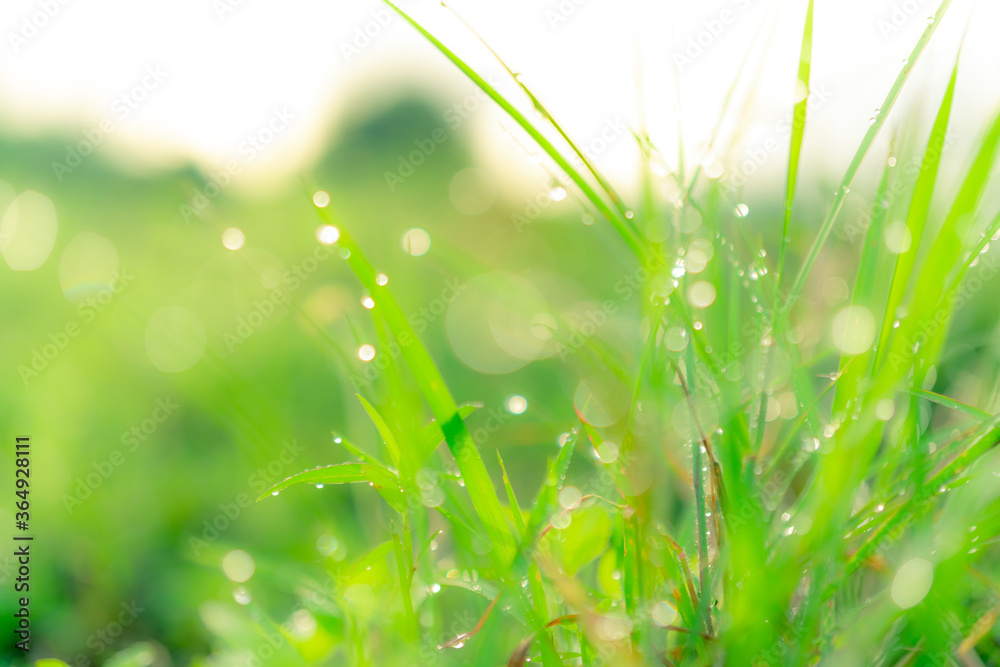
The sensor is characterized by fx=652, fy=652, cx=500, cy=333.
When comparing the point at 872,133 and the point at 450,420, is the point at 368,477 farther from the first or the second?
the point at 872,133

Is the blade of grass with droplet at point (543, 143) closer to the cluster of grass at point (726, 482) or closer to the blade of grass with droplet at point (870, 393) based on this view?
the cluster of grass at point (726, 482)

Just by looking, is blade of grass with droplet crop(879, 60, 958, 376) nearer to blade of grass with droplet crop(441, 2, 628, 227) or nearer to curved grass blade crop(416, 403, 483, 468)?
blade of grass with droplet crop(441, 2, 628, 227)

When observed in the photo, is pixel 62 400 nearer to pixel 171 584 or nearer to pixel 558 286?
pixel 171 584

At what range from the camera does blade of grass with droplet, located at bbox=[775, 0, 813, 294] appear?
503 mm

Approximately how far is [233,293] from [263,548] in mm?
835

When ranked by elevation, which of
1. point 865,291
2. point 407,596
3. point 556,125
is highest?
point 556,125

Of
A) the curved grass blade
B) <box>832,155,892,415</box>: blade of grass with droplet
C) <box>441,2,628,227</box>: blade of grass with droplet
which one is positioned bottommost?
the curved grass blade

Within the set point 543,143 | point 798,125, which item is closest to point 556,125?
point 543,143

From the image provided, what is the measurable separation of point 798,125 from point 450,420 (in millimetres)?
354

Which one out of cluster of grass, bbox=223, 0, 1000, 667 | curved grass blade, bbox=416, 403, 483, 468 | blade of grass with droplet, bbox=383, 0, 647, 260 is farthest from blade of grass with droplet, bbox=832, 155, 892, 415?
curved grass blade, bbox=416, 403, 483, 468

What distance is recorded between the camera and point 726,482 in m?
0.46

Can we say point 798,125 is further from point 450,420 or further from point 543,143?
point 450,420

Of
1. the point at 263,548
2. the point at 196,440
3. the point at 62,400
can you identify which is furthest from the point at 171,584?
the point at 62,400

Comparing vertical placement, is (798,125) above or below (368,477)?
above
